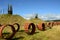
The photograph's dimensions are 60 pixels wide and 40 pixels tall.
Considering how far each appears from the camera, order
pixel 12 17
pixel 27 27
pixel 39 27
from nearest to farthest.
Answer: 1. pixel 27 27
2. pixel 39 27
3. pixel 12 17

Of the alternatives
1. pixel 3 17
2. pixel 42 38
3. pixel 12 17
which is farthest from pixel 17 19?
pixel 42 38

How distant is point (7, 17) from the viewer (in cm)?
6675

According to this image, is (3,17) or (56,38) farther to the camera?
(3,17)

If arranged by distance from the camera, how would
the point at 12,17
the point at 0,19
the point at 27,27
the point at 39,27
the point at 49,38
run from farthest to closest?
the point at 12,17 < the point at 0,19 < the point at 39,27 < the point at 27,27 < the point at 49,38

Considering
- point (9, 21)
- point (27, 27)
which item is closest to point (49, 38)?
point (27, 27)

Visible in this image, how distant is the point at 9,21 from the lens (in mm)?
64125

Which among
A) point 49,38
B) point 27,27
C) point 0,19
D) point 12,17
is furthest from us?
point 12,17

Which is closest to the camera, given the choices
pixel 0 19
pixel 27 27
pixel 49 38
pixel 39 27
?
pixel 49 38

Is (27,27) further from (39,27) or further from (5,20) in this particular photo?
(5,20)

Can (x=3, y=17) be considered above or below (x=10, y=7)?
below

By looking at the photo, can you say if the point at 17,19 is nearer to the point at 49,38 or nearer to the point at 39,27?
the point at 39,27

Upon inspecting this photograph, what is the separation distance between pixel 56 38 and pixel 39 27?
47.4ft

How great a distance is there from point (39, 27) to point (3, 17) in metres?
38.8

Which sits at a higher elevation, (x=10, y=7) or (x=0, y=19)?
(x=10, y=7)
